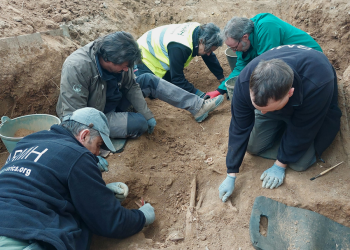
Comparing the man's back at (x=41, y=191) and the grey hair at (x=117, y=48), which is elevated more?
the grey hair at (x=117, y=48)

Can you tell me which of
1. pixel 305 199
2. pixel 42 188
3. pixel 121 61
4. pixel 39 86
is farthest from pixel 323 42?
pixel 42 188

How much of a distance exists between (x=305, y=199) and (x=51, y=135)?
2189mm

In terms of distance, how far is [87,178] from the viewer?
1780 mm

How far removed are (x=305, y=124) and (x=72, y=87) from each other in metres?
2.28

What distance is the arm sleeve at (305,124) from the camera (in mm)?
2171

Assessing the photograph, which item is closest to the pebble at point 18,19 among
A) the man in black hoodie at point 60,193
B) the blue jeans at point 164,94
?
the blue jeans at point 164,94

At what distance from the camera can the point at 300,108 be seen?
2.24m

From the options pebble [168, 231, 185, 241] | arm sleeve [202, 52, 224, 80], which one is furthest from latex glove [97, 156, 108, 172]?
arm sleeve [202, 52, 224, 80]

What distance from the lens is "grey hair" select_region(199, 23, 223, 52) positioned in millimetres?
3887

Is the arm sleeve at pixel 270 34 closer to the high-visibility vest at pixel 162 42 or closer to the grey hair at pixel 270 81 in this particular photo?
the high-visibility vest at pixel 162 42

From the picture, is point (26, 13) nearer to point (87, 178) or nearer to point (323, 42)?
point (87, 178)

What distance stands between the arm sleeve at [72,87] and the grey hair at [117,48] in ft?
1.05

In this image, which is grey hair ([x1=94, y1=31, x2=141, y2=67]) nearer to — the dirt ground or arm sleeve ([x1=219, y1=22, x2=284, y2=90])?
the dirt ground

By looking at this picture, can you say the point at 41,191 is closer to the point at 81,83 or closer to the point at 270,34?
the point at 81,83
